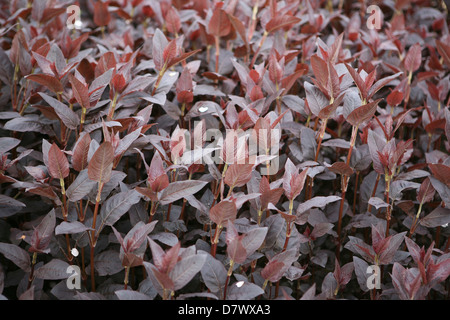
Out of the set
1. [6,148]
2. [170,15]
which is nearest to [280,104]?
[170,15]

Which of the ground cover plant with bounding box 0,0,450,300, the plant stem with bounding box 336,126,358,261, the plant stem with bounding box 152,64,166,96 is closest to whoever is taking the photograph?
the ground cover plant with bounding box 0,0,450,300

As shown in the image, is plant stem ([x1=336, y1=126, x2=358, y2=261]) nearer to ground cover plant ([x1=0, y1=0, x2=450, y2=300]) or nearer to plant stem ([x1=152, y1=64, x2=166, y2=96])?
ground cover plant ([x1=0, y1=0, x2=450, y2=300])

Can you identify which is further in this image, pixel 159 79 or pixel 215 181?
pixel 159 79

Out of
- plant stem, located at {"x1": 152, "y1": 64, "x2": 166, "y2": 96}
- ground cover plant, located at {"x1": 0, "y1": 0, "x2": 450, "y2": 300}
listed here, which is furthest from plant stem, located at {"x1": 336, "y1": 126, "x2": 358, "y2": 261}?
plant stem, located at {"x1": 152, "y1": 64, "x2": 166, "y2": 96}

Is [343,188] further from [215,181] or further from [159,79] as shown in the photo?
[159,79]

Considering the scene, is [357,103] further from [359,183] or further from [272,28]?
[272,28]

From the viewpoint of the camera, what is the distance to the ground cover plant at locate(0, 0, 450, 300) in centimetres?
133

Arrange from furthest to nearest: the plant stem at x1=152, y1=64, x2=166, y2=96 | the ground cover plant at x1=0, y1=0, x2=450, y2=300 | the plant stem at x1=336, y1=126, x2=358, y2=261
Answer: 1. the plant stem at x1=152, y1=64, x2=166, y2=96
2. the plant stem at x1=336, y1=126, x2=358, y2=261
3. the ground cover plant at x1=0, y1=0, x2=450, y2=300

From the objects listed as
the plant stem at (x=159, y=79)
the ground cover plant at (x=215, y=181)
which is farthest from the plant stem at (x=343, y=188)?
the plant stem at (x=159, y=79)

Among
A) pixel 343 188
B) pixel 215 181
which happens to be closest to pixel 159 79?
pixel 215 181

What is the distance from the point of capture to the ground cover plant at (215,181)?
4.35ft

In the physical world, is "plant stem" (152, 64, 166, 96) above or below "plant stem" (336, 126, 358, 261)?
above

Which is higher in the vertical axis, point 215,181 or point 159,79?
point 159,79

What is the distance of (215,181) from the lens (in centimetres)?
158
